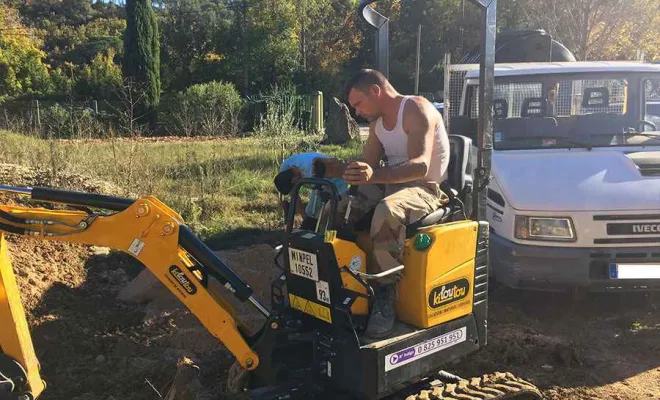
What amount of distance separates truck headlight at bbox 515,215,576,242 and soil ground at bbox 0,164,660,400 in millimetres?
798

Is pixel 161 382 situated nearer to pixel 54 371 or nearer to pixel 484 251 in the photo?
pixel 54 371

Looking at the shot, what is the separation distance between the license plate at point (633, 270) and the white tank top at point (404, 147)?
209 cm

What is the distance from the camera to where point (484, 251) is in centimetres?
376

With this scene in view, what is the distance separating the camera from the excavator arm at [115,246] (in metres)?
3.29

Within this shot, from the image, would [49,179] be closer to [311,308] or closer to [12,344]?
[12,344]

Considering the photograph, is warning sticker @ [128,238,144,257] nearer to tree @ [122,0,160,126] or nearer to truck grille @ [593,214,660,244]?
truck grille @ [593,214,660,244]

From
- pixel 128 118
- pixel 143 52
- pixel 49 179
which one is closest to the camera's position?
pixel 49 179

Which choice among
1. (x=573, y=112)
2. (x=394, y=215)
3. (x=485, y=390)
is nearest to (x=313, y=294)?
(x=394, y=215)

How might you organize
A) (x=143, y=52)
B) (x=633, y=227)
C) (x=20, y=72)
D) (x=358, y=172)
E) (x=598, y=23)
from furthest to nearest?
1. (x=20, y=72)
2. (x=143, y=52)
3. (x=598, y=23)
4. (x=633, y=227)
5. (x=358, y=172)

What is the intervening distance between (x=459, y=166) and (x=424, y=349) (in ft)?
4.13

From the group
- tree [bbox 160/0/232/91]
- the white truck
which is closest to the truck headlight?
the white truck

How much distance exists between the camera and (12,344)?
11.0 ft

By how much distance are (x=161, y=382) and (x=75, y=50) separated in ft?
131

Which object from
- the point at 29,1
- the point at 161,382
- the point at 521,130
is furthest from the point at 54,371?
the point at 29,1
